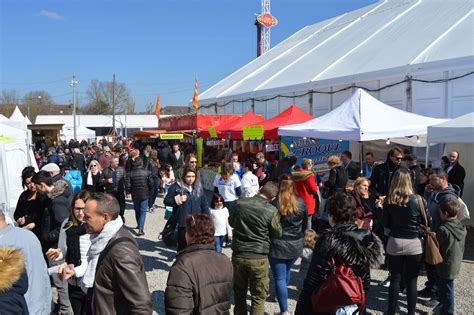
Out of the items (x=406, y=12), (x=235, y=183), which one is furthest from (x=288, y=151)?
(x=406, y=12)

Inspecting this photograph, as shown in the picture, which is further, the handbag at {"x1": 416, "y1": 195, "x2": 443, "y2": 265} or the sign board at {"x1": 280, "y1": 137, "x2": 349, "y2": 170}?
the sign board at {"x1": 280, "y1": 137, "x2": 349, "y2": 170}

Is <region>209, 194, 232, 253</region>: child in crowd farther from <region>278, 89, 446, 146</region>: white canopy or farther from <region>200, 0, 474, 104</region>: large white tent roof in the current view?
<region>200, 0, 474, 104</region>: large white tent roof

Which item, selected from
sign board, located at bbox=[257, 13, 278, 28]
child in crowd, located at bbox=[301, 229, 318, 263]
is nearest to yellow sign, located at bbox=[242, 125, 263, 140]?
child in crowd, located at bbox=[301, 229, 318, 263]

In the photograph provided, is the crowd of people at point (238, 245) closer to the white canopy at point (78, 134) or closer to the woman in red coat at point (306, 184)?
the woman in red coat at point (306, 184)

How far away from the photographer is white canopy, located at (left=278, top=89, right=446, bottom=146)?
7.65 m

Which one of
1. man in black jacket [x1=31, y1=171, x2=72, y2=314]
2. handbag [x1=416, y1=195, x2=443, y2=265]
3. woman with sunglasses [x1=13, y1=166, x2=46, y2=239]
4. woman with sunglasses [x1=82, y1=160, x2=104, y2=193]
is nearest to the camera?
handbag [x1=416, y1=195, x2=443, y2=265]

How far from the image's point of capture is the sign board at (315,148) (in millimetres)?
9367

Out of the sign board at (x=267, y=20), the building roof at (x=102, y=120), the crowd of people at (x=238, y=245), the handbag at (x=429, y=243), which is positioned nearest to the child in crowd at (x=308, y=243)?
the crowd of people at (x=238, y=245)

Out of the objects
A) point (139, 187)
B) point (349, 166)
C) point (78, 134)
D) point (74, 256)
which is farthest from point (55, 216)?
point (78, 134)

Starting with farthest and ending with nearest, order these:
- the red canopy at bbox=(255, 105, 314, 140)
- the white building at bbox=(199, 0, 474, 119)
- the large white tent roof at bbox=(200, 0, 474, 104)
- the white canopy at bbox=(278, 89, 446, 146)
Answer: the large white tent roof at bbox=(200, 0, 474, 104) < the red canopy at bbox=(255, 105, 314, 140) < the white building at bbox=(199, 0, 474, 119) < the white canopy at bbox=(278, 89, 446, 146)

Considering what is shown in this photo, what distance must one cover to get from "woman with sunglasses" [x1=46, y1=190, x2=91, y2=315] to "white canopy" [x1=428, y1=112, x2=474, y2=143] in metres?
5.98

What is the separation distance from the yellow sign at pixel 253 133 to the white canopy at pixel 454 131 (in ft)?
14.3

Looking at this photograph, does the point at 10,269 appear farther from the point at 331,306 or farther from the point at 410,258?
the point at 410,258

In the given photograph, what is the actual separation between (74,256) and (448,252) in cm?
364
